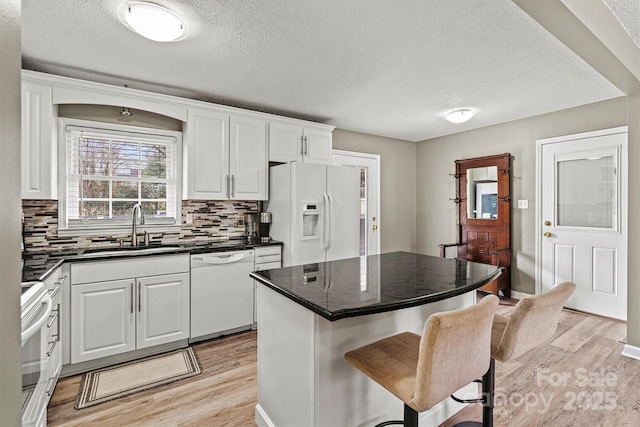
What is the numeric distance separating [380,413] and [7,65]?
6.16 ft

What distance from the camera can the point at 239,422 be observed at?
195cm

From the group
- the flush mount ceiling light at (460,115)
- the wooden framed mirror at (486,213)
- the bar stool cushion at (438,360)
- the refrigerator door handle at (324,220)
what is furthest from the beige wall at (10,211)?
the wooden framed mirror at (486,213)

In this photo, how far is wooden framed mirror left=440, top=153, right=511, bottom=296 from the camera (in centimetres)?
434

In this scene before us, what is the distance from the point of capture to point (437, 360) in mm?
1130

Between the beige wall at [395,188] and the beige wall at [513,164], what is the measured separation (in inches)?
5.9

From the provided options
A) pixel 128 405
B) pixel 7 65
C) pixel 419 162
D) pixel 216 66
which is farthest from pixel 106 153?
pixel 419 162

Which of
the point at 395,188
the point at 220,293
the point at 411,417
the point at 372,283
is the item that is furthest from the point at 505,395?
the point at 395,188

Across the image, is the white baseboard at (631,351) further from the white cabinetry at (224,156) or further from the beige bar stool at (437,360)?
the white cabinetry at (224,156)

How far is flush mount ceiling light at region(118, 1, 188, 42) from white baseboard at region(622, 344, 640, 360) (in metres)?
4.26

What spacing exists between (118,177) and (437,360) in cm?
325

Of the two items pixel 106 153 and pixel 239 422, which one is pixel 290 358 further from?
pixel 106 153

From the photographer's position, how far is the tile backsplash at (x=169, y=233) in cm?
278

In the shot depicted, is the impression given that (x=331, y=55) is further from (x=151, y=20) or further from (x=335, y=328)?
(x=335, y=328)

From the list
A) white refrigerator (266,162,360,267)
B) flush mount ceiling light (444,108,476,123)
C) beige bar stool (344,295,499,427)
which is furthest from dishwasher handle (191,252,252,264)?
flush mount ceiling light (444,108,476,123)
